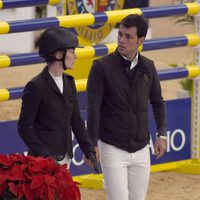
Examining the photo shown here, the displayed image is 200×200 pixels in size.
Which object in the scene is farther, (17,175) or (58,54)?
(58,54)

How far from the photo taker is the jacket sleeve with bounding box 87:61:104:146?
5.96 metres

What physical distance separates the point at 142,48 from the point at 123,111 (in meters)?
2.90

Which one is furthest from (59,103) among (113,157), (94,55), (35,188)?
(94,55)

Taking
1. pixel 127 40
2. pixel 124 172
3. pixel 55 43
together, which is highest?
pixel 55 43

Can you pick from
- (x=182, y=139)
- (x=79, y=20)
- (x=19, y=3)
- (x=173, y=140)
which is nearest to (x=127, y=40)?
(x=79, y=20)

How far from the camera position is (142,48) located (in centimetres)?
890

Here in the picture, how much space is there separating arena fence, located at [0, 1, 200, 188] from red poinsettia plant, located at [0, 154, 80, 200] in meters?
3.76

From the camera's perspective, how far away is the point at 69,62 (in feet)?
18.3

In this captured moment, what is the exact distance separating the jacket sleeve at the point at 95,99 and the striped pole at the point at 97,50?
211 cm

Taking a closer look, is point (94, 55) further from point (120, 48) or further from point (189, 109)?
point (120, 48)

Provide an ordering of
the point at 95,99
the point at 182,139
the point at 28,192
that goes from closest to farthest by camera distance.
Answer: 1. the point at 28,192
2. the point at 95,99
3. the point at 182,139

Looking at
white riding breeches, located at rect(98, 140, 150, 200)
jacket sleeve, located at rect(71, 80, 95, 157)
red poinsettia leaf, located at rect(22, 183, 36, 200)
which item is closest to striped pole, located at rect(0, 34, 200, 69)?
white riding breeches, located at rect(98, 140, 150, 200)

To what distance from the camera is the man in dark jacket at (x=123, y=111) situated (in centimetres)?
602

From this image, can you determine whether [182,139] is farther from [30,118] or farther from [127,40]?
[30,118]
